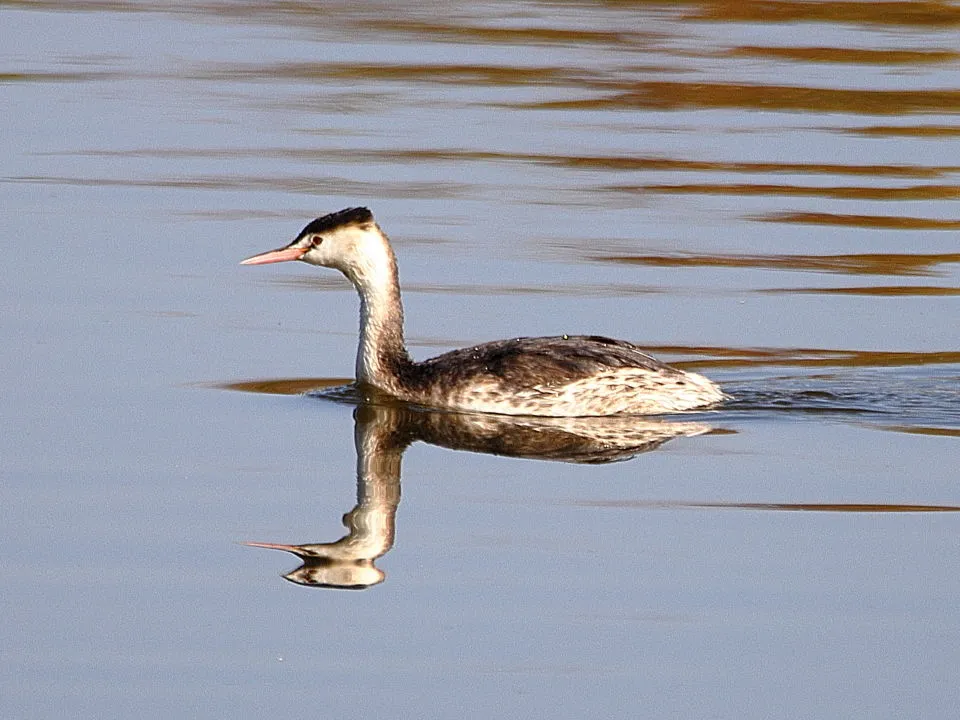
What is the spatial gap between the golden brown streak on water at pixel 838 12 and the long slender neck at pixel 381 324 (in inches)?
616

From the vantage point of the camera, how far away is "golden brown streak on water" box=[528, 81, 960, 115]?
1941cm

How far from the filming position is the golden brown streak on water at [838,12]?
987 inches

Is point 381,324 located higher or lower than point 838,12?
lower

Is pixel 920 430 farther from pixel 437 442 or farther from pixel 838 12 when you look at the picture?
pixel 838 12

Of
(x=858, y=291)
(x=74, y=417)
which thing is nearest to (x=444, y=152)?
(x=858, y=291)

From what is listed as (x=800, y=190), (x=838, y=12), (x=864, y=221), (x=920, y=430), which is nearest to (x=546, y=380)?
(x=920, y=430)

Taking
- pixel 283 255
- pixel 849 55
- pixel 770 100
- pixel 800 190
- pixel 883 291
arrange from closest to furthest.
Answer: pixel 283 255
pixel 883 291
pixel 800 190
pixel 770 100
pixel 849 55

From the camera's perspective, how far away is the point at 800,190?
15.8m

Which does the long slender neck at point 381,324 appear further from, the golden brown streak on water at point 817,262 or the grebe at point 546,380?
the golden brown streak on water at point 817,262

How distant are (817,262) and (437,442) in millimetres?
4533

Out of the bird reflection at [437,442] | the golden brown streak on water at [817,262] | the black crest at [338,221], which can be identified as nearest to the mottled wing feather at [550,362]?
the bird reflection at [437,442]

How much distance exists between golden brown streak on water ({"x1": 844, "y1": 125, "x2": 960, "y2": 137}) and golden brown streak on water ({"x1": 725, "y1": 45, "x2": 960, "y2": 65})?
377 cm

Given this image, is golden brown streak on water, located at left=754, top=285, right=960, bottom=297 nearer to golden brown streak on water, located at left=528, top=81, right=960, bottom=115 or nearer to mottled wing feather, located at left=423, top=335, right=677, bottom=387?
mottled wing feather, located at left=423, top=335, right=677, bottom=387

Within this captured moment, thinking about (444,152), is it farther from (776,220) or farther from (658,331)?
(658,331)
